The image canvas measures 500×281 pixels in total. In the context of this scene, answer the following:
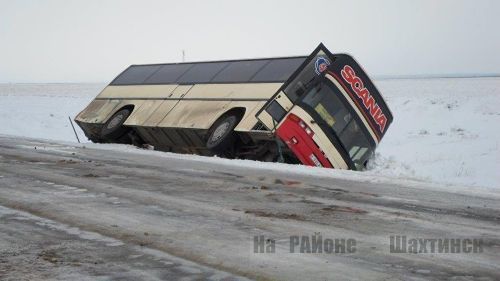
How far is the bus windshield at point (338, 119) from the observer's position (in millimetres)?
13398

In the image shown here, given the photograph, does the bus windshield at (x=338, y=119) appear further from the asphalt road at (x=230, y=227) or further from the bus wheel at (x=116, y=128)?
the bus wheel at (x=116, y=128)

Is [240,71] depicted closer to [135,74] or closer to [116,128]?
[116,128]

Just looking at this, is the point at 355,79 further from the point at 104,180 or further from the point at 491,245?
the point at 491,245

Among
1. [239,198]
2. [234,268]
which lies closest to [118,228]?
[234,268]

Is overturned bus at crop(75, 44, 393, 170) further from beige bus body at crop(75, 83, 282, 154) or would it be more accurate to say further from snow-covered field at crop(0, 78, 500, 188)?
snow-covered field at crop(0, 78, 500, 188)

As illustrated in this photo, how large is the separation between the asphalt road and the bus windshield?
3463 millimetres

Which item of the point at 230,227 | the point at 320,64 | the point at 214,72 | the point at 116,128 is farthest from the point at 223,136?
the point at 230,227

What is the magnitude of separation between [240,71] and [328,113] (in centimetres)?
339

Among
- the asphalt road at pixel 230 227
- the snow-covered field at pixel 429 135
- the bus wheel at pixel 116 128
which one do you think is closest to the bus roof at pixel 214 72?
the bus wheel at pixel 116 128

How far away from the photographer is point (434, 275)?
436 cm

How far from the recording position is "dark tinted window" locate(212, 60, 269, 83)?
15.6 meters

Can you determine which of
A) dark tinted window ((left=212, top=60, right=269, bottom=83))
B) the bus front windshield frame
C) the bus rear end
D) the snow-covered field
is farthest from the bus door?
dark tinted window ((left=212, top=60, right=269, bottom=83))

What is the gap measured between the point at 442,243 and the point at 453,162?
13321 mm

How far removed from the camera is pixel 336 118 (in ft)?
44.8
